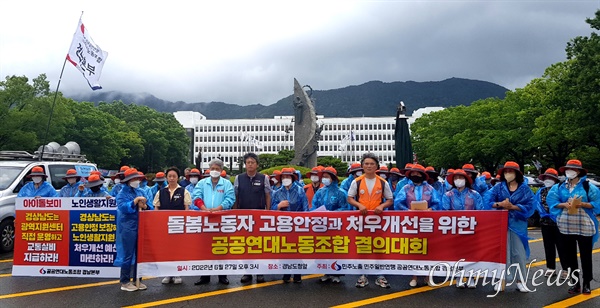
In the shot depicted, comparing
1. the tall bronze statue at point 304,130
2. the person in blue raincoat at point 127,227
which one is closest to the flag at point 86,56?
the person in blue raincoat at point 127,227

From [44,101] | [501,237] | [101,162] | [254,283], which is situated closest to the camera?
[501,237]

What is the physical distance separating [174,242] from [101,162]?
46.8m

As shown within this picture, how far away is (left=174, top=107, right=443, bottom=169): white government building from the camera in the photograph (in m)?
109

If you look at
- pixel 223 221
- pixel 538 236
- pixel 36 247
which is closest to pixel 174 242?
Result: pixel 223 221

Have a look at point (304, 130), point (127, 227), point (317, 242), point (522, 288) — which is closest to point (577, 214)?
point (522, 288)

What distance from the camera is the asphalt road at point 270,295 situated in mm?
5791

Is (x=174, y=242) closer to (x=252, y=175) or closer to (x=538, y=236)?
(x=252, y=175)

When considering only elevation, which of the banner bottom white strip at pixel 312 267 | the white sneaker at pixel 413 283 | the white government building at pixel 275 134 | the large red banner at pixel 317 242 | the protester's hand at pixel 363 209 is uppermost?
the white government building at pixel 275 134

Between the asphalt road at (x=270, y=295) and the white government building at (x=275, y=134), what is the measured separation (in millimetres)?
101228

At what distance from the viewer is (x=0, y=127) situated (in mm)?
32781

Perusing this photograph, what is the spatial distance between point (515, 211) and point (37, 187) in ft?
24.9

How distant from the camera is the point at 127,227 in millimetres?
6371

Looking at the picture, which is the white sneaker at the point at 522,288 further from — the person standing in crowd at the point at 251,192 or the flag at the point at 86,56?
the flag at the point at 86,56

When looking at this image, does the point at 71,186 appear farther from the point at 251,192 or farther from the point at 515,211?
the point at 515,211
